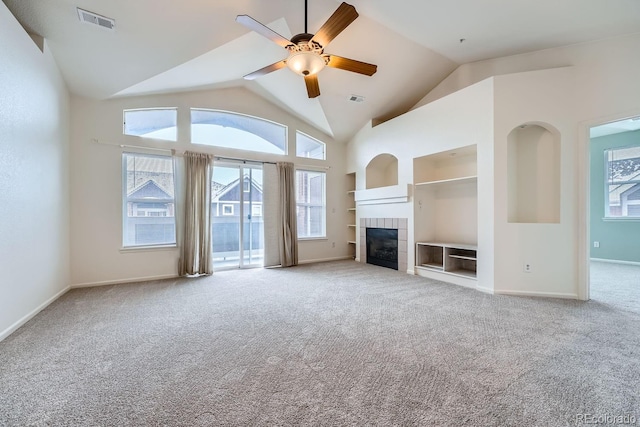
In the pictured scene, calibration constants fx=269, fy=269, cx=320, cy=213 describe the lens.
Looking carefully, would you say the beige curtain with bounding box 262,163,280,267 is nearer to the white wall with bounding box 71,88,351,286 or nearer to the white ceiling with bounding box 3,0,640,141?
the white wall with bounding box 71,88,351,286

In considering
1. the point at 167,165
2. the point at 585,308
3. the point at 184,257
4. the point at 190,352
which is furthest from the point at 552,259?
the point at 167,165

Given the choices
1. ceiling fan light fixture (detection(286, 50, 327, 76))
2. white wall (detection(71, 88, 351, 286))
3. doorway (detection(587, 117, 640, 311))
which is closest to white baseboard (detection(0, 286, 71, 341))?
white wall (detection(71, 88, 351, 286))

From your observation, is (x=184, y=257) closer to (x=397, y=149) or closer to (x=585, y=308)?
(x=397, y=149)

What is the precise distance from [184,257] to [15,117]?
2.84 meters

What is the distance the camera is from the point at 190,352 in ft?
7.17

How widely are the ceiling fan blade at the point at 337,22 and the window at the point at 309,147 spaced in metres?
3.53

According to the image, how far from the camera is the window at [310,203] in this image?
6.31 metres

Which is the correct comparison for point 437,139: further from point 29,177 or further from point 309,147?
point 29,177

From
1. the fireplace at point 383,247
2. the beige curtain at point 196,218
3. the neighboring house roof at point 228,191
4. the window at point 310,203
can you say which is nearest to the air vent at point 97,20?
the beige curtain at point 196,218

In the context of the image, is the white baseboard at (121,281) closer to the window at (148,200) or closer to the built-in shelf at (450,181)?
the window at (148,200)

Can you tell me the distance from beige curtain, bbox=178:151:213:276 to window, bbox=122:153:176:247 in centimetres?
32

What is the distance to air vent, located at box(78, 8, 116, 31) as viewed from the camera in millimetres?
2744

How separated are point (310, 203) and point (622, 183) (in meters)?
7.09

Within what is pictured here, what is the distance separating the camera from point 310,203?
6.45 m
